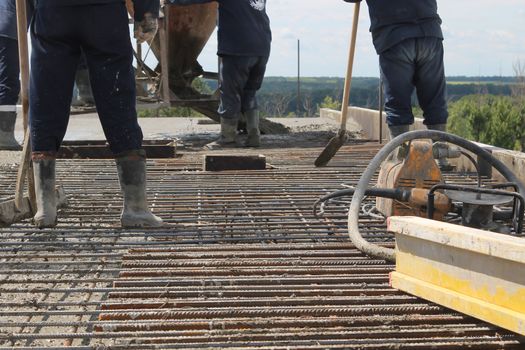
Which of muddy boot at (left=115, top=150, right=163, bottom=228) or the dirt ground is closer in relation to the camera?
muddy boot at (left=115, top=150, right=163, bottom=228)

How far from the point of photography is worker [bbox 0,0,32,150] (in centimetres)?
620

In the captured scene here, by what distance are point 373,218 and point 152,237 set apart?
98cm

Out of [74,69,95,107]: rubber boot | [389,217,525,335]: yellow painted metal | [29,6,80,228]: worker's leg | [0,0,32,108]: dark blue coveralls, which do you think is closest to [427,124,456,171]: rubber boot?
[29,6,80,228]: worker's leg

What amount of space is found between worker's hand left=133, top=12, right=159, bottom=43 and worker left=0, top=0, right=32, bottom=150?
313 centimetres

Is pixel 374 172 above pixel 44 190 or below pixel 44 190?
above

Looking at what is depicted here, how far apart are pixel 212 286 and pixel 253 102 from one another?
4844mm

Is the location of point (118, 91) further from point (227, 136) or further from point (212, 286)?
point (227, 136)

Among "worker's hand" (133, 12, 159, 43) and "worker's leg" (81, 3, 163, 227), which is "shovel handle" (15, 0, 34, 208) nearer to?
"worker's leg" (81, 3, 163, 227)

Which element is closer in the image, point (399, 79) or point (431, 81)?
point (399, 79)

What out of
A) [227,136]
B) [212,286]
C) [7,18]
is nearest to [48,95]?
[212,286]

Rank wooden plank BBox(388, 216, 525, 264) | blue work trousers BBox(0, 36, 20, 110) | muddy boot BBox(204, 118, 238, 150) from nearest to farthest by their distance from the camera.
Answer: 1. wooden plank BBox(388, 216, 525, 264)
2. blue work trousers BBox(0, 36, 20, 110)
3. muddy boot BBox(204, 118, 238, 150)

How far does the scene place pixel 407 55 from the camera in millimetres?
4750

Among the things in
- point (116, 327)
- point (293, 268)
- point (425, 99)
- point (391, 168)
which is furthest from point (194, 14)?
point (116, 327)

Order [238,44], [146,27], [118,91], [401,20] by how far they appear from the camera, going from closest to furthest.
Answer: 1. [118,91]
2. [146,27]
3. [401,20]
4. [238,44]
